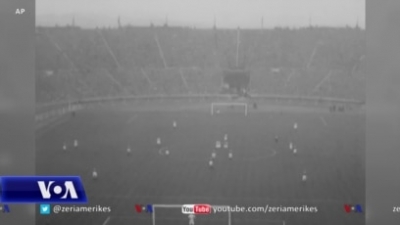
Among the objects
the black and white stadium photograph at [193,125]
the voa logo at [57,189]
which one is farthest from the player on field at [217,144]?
the voa logo at [57,189]

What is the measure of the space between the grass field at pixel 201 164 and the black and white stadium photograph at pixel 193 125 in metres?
0.01

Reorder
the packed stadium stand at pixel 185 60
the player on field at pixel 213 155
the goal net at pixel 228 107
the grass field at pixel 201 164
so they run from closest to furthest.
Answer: the grass field at pixel 201 164
the player on field at pixel 213 155
the packed stadium stand at pixel 185 60
the goal net at pixel 228 107

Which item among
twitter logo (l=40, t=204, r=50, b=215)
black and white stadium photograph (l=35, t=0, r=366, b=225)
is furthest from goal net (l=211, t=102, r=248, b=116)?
twitter logo (l=40, t=204, r=50, b=215)

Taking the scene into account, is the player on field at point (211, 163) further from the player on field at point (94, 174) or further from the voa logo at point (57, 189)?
the voa logo at point (57, 189)

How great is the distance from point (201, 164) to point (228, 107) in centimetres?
110

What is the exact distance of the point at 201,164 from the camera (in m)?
4.96

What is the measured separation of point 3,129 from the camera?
4.28 m

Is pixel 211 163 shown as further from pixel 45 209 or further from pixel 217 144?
pixel 45 209

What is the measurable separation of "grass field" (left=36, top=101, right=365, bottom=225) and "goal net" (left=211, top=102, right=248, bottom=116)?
0.07 meters

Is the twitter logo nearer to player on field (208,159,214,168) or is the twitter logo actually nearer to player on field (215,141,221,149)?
player on field (208,159,214,168)

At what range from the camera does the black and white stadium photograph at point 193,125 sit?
4.26 m

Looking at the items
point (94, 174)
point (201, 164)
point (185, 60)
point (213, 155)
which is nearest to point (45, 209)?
point (94, 174)

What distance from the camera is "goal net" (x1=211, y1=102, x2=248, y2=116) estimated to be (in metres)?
5.90

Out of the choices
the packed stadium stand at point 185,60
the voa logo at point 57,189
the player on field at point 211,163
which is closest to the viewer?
the voa logo at point 57,189
